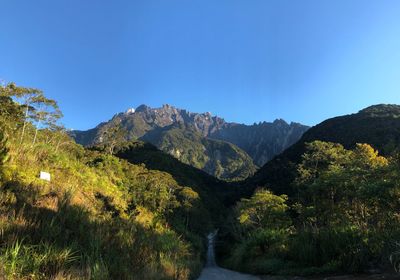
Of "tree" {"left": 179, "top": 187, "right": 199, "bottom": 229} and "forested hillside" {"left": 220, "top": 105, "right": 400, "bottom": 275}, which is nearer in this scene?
"forested hillside" {"left": 220, "top": 105, "right": 400, "bottom": 275}

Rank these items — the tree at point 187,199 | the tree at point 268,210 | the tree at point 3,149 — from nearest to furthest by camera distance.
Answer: the tree at point 3,149, the tree at point 268,210, the tree at point 187,199

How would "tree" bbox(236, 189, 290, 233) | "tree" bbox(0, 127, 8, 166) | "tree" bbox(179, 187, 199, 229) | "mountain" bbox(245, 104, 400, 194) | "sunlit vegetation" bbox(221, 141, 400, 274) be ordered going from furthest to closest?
"mountain" bbox(245, 104, 400, 194) < "tree" bbox(179, 187, 199, 229) < "tree" bbox(236, 189, 290, 233) < "sunlit vegetation" bbox(221, 141, 400, 274) < "tree" bbox(0, 127, 8, 166)

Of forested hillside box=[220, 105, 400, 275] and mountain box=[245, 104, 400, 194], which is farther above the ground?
mountain box=[245, 104, 400, 194]

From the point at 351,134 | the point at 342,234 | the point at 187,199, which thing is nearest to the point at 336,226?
the point at 342,234

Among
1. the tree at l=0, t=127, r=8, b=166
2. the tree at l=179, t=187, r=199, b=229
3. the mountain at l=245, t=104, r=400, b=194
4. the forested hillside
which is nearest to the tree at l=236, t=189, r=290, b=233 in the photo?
the forested hillside

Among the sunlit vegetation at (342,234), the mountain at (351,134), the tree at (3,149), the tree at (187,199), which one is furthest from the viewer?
the mountain at (351,134)

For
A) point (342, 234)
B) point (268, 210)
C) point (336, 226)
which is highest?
point (268, 210)

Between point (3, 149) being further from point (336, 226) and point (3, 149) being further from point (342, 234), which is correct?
point (336, 226)

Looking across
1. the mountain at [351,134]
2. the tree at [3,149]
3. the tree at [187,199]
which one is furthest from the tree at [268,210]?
the tree at [3,149]

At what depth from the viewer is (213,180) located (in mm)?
127625

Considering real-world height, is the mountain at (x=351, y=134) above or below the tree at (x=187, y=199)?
above

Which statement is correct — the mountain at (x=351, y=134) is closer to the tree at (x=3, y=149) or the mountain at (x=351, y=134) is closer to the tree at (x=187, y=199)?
the tree at (x=187, y=199)

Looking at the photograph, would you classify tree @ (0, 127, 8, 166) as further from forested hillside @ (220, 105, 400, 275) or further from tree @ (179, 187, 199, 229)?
tree @ (179, 187, 199, 229)

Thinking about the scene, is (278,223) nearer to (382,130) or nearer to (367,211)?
(367,211)
